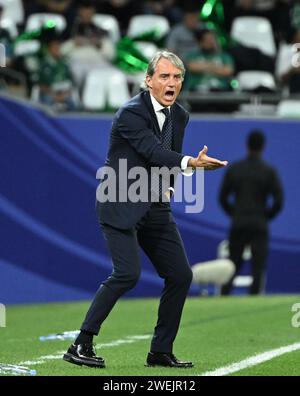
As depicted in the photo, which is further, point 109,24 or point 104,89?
point 109,24

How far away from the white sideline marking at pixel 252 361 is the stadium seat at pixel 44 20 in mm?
9832

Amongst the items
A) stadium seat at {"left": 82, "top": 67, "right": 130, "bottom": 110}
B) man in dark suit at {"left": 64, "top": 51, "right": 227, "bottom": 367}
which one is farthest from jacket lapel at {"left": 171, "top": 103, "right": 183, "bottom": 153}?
stadium seat at {"left": 82, "top": 67, "right": 130, "bottom": 110}

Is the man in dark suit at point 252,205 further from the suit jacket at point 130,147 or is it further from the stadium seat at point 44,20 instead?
the suit jacket at point 130,147

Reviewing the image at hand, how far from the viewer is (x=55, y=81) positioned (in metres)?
15.4

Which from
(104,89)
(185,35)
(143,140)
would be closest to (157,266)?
(143,140)

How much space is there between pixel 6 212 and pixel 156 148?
19.6 ft

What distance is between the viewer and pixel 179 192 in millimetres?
13961

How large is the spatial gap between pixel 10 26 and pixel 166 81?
34.0 ft

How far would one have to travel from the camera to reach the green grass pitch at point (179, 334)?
772 cm

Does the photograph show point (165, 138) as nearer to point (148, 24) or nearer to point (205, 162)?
point (205, 162)

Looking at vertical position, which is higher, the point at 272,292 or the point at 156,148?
the point at 156,148

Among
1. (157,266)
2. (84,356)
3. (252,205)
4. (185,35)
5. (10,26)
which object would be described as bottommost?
(84,356)
